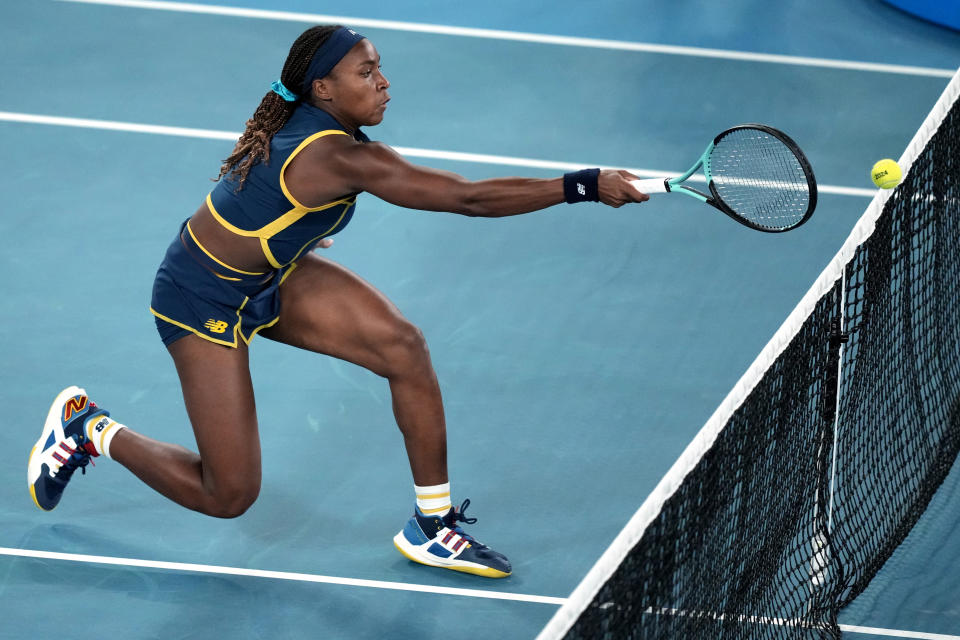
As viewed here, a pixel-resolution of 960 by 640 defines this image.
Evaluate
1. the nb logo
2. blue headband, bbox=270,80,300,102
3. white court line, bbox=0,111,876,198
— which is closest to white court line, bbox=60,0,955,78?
white court line, bbox=0,111,876,198

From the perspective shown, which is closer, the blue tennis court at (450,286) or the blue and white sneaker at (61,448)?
the blue tennis court at (450,286)

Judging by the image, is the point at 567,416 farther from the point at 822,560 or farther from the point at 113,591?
the point at 113,591

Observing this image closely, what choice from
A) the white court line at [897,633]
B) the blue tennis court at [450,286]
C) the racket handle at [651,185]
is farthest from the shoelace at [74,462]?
the white court line at [897,633]

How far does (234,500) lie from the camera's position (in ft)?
13.5

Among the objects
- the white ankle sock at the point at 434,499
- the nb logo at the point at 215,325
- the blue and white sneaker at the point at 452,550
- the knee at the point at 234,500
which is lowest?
the knee at the point at 234,500

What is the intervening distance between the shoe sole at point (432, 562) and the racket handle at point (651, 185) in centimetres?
142

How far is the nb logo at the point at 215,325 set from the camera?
397 centimetres

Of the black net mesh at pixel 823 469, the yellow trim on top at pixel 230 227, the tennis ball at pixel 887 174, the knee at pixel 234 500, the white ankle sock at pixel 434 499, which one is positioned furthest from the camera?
the white ankle sock at pixel 434 499

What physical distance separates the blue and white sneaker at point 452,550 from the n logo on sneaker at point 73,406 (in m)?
1.14

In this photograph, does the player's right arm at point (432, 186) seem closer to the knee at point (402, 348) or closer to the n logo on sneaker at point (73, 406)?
the knee at point (402, 348)

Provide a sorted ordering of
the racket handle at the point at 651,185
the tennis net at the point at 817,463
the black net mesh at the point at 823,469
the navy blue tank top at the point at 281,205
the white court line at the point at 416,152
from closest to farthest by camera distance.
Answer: the tennis net at the point at 817,463
the black net mesh at the point at 823,469
the racket handle at the point at 651,185
the navy blue tank top at the point at 281,205
the white court line at the point at 416,152

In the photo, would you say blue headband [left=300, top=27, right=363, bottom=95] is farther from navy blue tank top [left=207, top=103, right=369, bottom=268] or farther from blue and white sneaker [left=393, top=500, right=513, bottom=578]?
blue and white sneaker [left=393, top=500, right=513, bottom=578]

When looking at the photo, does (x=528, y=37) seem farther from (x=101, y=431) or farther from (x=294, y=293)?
(x=101, y=431)

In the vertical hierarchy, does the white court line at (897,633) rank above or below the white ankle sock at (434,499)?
above
